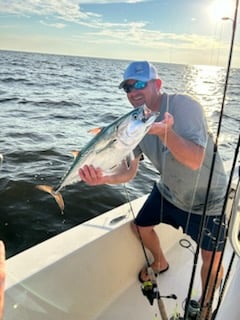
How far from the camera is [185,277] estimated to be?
3100 millimetres

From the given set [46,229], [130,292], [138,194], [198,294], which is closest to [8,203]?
[46,229]

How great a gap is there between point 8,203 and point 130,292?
287 centimetres

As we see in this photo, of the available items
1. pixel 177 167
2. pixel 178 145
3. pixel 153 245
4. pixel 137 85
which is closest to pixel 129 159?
pixel 177 167

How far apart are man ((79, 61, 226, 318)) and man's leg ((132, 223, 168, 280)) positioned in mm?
24

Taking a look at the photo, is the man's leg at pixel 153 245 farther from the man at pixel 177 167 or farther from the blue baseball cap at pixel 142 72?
the blue baseball cap at pixel 142 72

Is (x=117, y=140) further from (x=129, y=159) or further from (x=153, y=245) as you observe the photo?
(x=153, y=245)

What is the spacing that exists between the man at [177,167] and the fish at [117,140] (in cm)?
8

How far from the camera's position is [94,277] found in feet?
8.25

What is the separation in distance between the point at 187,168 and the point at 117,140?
841 mm

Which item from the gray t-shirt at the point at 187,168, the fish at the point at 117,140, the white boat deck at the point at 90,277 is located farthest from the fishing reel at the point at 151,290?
the fish at the point at 117,140

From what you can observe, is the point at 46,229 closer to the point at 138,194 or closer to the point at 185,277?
the point at 138,194

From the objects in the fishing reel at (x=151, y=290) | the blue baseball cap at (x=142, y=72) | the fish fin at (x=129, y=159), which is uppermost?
the blue baseball cap at (x=142, y=72)

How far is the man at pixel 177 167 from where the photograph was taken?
196 centimetres

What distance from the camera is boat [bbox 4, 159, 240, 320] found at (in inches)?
82.0
